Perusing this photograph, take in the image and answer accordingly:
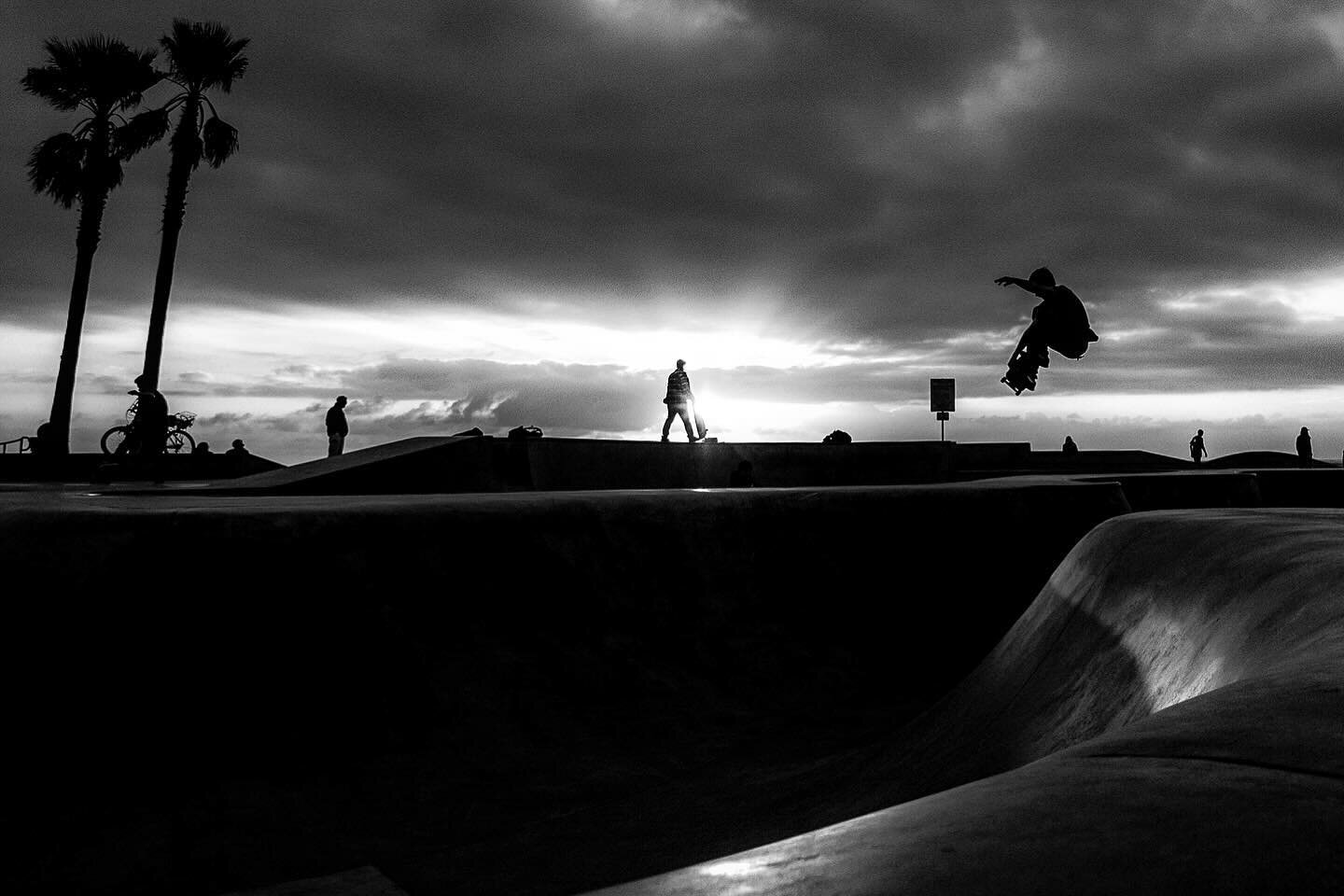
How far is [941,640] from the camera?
19.2ft

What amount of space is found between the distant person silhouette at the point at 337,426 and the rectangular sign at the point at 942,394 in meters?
11.7

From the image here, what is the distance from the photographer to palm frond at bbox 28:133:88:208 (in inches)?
946

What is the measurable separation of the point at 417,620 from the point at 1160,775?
383 cm

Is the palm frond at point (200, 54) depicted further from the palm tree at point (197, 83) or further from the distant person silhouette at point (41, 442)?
the distant person silhouette at point (41, 442)

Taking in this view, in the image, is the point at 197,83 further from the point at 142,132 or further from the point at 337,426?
the point at 337,426

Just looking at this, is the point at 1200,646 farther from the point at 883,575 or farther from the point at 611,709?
the point at 883,575

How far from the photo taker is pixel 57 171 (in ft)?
79.0

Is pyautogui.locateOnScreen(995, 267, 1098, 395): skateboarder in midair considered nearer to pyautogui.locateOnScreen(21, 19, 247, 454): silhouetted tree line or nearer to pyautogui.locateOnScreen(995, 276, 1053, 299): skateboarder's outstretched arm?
pyautogui.locateOnScreen(995, 276, 1053, 299): skateboarder's outstretched arm

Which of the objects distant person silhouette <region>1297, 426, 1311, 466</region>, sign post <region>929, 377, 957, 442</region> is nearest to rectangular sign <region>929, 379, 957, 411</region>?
sign post <region>929, 377, 957, 442</region>

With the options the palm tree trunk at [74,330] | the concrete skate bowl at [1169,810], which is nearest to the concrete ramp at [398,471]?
the concrete skate bowl at [1169,810]

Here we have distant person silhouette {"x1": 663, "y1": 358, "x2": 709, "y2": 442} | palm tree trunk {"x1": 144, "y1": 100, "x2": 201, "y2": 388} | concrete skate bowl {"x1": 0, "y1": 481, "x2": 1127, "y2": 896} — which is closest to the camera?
concrete skate bowl {"x1": 0, "y1": 481, "x2": 1127, "y2": 896}

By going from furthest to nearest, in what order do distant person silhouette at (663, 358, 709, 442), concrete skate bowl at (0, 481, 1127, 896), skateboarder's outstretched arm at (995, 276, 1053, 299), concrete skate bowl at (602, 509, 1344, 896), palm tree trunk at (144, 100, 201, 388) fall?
1. palm tree trunk at (144, 100, 201, 388)
2. distant person silhouette at (663, 358, 709, 442)
3. skateboarder's outstretched arm at (995, 276, 1053, 299)
4. concrete skate bowl at (0, 481, 1127, 896)
5. concrete skate bowl at (602, 509, 1344, 896)

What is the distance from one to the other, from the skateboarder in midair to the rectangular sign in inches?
290

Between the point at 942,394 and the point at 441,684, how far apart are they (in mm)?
16582
